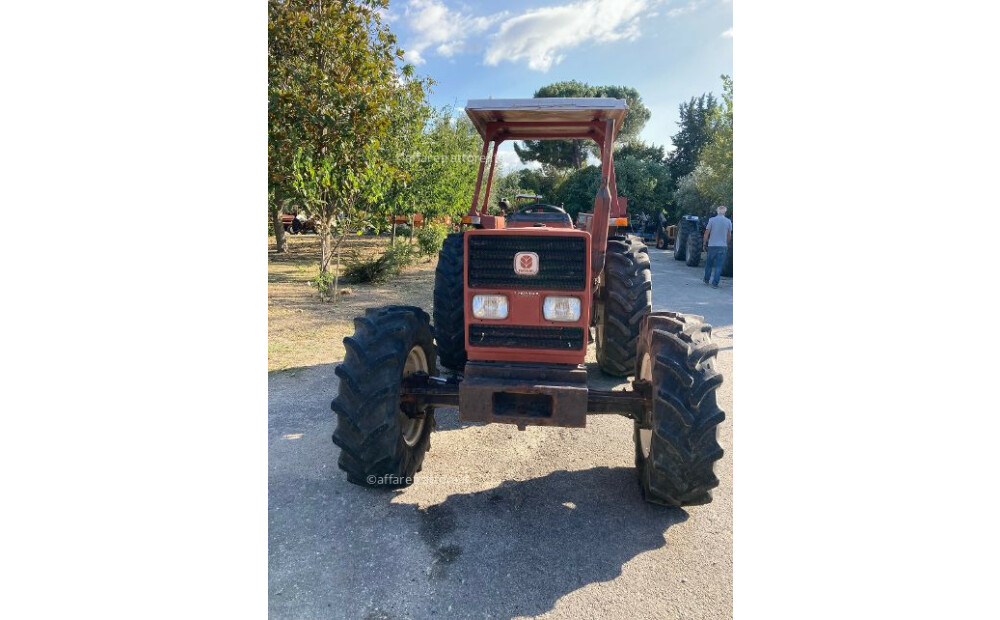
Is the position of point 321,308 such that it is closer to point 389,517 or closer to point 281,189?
point 281,189

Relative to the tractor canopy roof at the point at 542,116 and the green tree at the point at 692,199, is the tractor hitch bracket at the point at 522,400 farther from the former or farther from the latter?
the green tree at the point at 692,199

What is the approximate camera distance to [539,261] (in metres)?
2.85

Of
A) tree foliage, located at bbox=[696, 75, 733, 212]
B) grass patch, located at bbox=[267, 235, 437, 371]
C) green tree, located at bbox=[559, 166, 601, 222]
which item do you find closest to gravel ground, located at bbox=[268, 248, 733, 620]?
grass patch, located at bbox=[267, 235, 437, 371]

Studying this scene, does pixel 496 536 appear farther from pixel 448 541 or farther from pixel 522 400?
pixel 522 400

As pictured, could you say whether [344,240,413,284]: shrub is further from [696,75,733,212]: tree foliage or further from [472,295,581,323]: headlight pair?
[696,75,733,212]: tree foliage

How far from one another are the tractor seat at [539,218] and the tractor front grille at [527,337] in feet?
6.27

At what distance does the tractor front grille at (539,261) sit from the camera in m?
2.84

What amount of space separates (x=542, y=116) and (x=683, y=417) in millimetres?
2582

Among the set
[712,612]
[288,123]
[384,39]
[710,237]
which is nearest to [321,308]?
[288,123]

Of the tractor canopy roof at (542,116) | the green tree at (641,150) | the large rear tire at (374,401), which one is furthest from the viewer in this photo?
the green tree at (641,150)

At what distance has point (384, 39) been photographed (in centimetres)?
762

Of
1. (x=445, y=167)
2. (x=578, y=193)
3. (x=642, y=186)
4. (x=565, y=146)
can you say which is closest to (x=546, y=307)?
(x=445, y=167)

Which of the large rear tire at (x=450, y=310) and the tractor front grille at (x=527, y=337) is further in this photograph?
the large rear tire at (x=450, y=310)

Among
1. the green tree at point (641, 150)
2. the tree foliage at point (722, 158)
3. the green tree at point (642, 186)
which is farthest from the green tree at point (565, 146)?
the tree foliage at point (722, 158)
